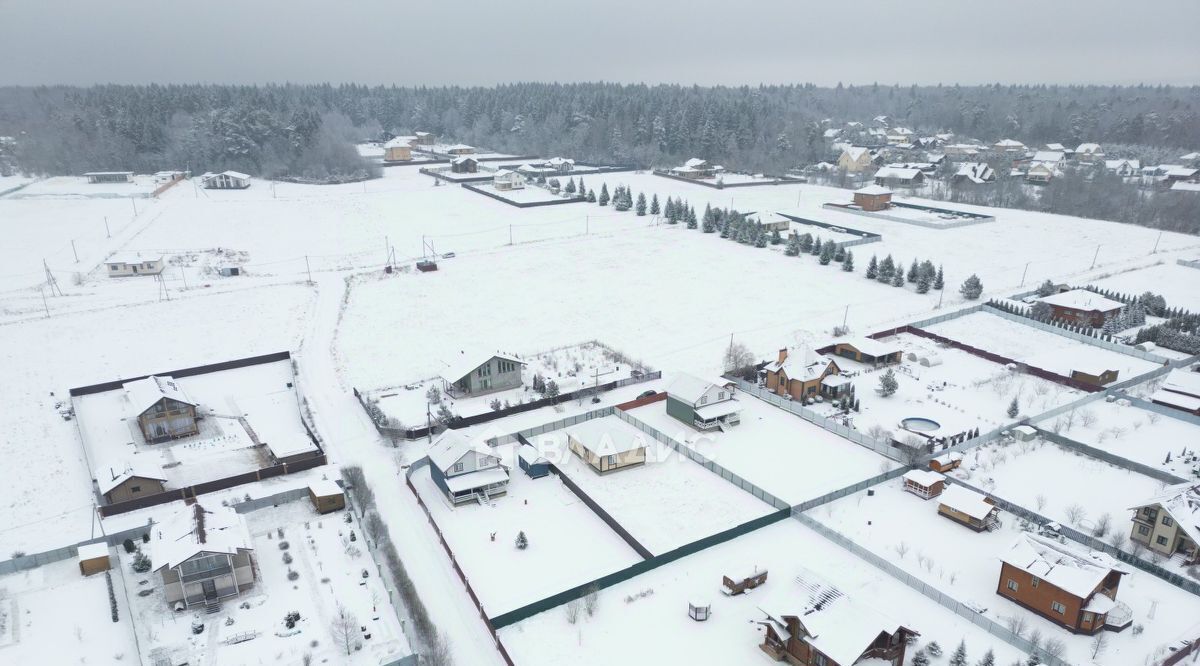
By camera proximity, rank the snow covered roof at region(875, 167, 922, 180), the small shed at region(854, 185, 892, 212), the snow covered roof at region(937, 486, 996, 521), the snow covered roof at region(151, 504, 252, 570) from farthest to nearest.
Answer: the snow covered roof at region(875, 167, 922, 180)
the small shed at region(854, 185, 892, 212)
the snow covered roof at region(937, 486, 996, 521)
the snow covered roof at region(151, 504, 252, 570)

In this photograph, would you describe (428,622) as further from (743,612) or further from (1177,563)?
(1177,563)

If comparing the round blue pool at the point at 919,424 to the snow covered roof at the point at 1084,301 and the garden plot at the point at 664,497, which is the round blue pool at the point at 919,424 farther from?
the snow covered roof at the point at 1084,301

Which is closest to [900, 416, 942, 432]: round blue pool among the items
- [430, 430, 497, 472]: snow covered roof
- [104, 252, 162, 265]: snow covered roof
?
[430, 430, 497, 472]: snow covered roof

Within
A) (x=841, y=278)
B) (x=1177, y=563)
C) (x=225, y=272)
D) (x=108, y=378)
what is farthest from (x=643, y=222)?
(x=1177, y=563)

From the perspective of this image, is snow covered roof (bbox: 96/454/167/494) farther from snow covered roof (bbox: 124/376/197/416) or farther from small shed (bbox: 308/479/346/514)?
small shed (bbox: 308/479/346/514)

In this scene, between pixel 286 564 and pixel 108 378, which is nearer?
pixel 286 564

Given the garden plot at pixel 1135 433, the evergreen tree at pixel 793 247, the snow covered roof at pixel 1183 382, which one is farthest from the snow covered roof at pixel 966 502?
the evergreen tree at pixel 793 247
